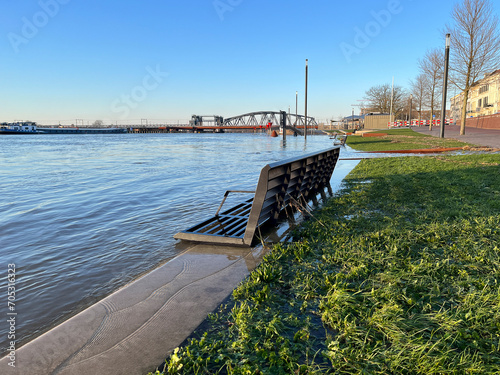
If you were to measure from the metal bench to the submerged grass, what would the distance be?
1.53 feet

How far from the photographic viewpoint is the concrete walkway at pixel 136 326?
2021mm

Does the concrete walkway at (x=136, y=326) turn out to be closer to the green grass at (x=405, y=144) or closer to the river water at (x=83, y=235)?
the river water at (x=83, y=235)

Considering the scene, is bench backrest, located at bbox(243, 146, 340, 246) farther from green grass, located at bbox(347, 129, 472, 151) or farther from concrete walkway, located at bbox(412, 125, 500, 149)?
concrete walkway, located at bbox(412, 125, 500, 149)

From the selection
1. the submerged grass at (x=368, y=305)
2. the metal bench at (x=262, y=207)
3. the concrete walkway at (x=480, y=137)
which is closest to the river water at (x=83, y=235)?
the metal bench at (x=262, y=207)

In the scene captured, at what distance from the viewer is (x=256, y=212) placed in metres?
3.92

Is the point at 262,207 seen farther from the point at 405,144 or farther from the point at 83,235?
the point at 405,144

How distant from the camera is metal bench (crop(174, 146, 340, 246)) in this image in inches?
153

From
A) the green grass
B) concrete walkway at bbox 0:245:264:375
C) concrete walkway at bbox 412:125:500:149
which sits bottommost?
concrete walkway at bbox 0:245:264:375

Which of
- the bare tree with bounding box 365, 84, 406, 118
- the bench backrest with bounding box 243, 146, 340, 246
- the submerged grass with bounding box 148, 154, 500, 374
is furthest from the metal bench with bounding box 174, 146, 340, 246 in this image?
the bare tree with bounding box 365, 84, 406, 118

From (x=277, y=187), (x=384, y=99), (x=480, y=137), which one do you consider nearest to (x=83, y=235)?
(x=277, y=187)

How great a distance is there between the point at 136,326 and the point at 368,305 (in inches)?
65.2

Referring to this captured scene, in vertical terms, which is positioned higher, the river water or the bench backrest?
the bench backrest

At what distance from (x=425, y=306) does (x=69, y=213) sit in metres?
6.25

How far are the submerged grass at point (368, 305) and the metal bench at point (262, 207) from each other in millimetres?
467
